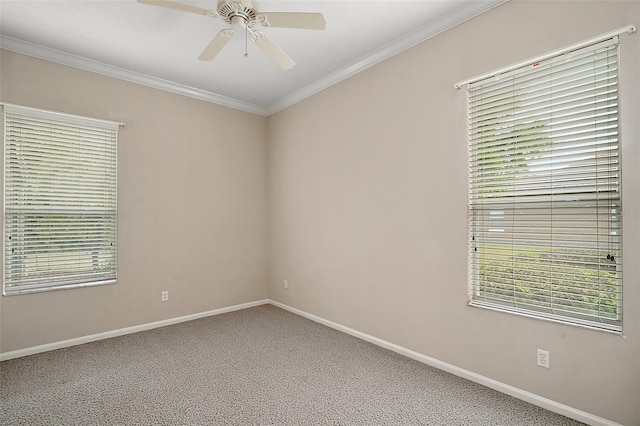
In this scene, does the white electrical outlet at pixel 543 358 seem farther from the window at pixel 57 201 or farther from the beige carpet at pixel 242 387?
the window at pixel 57 201

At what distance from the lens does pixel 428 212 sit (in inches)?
108

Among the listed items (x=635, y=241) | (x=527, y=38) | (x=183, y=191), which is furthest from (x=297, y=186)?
(x=635, y=241)

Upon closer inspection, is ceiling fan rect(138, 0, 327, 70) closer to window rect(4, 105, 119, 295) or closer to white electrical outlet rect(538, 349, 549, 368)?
window rect(4, 105, 119, 295)

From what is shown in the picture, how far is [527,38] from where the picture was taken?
2.20 meters

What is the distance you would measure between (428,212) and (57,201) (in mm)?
3428

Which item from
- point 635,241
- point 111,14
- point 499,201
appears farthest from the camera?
point 111,14

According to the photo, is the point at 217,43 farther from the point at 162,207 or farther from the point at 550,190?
the point at 550,190

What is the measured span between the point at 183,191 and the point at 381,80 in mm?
2562

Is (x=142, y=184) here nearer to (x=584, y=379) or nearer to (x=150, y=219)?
(x=150, y=219)

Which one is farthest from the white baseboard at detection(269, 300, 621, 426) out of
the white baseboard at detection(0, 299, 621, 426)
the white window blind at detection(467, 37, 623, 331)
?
the white window blind at detection(467, 37, 623, 331)

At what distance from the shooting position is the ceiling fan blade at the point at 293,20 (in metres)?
1.93

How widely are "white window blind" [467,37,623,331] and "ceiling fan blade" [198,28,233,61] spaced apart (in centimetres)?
178

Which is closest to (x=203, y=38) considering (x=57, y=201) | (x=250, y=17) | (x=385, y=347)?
(x=250, y=17)

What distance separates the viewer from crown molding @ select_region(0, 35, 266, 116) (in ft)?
9.62
